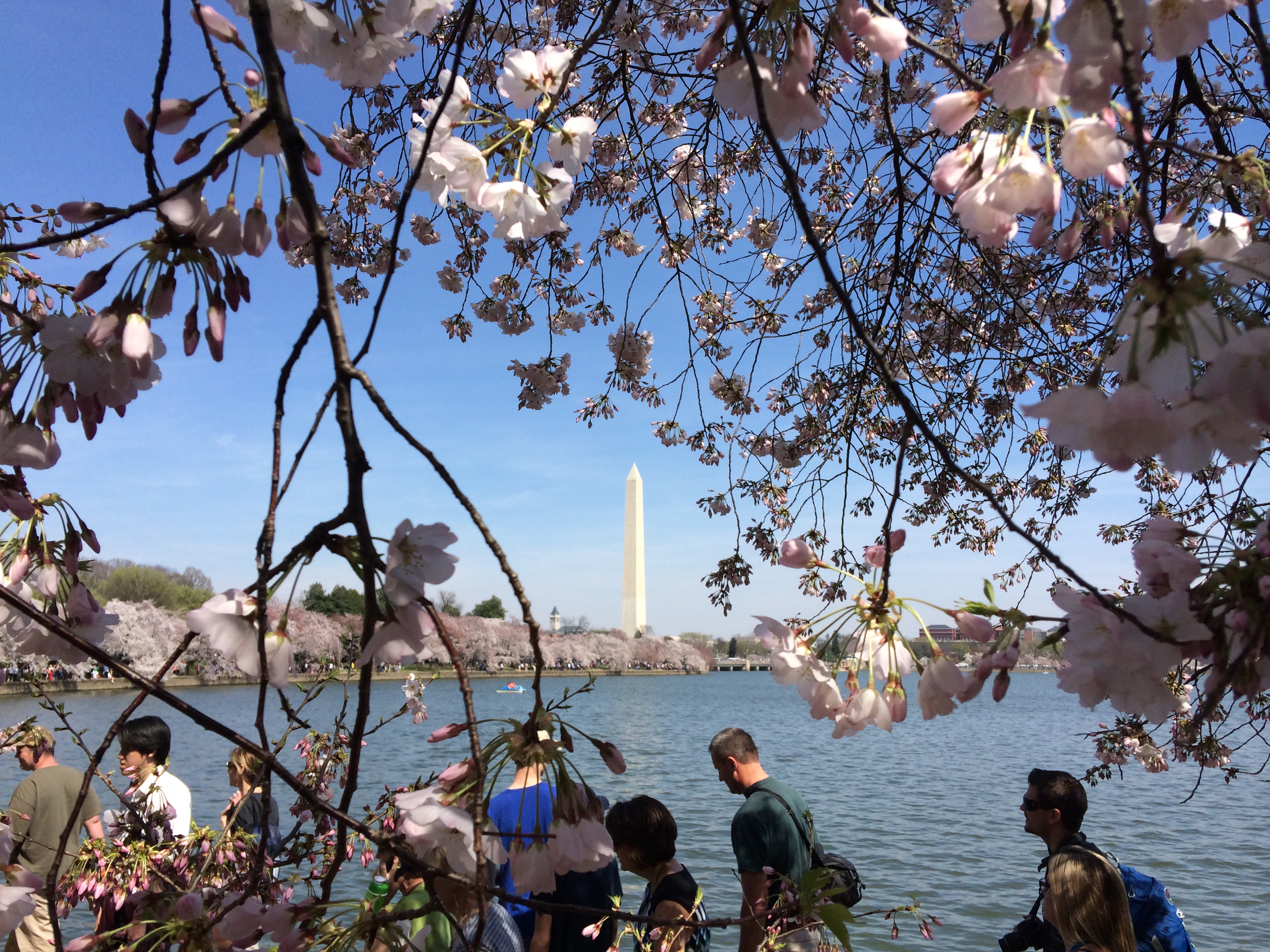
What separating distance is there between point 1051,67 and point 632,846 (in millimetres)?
2408

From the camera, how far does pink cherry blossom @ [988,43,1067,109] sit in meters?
0.77

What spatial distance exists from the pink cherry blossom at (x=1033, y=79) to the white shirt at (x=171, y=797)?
2599 millimetres

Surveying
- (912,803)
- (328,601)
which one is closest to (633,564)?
(328,601)

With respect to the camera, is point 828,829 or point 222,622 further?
point 828,829

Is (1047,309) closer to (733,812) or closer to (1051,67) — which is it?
(1051,67)

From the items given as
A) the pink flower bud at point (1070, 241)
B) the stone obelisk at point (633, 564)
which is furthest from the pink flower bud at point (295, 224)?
the stone obelisk at point (633, 564)

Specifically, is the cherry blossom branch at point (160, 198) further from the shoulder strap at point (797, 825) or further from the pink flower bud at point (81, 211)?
the shoulder strap at point (797, 825)

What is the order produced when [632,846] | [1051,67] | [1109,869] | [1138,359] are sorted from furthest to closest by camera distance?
[632,846]
[1109,869]
[1051,67]
[1138,359]

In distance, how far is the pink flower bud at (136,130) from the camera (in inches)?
33.1

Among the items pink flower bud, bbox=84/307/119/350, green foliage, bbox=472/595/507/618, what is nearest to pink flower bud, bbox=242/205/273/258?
pink flower bud, bbox=84/307/119/350

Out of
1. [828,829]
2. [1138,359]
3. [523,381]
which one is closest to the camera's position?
[1138,359]

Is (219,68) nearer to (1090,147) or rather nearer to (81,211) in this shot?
(81,211)

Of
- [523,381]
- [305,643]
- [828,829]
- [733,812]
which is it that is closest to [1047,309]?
[523,381]

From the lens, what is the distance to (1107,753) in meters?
4.84
